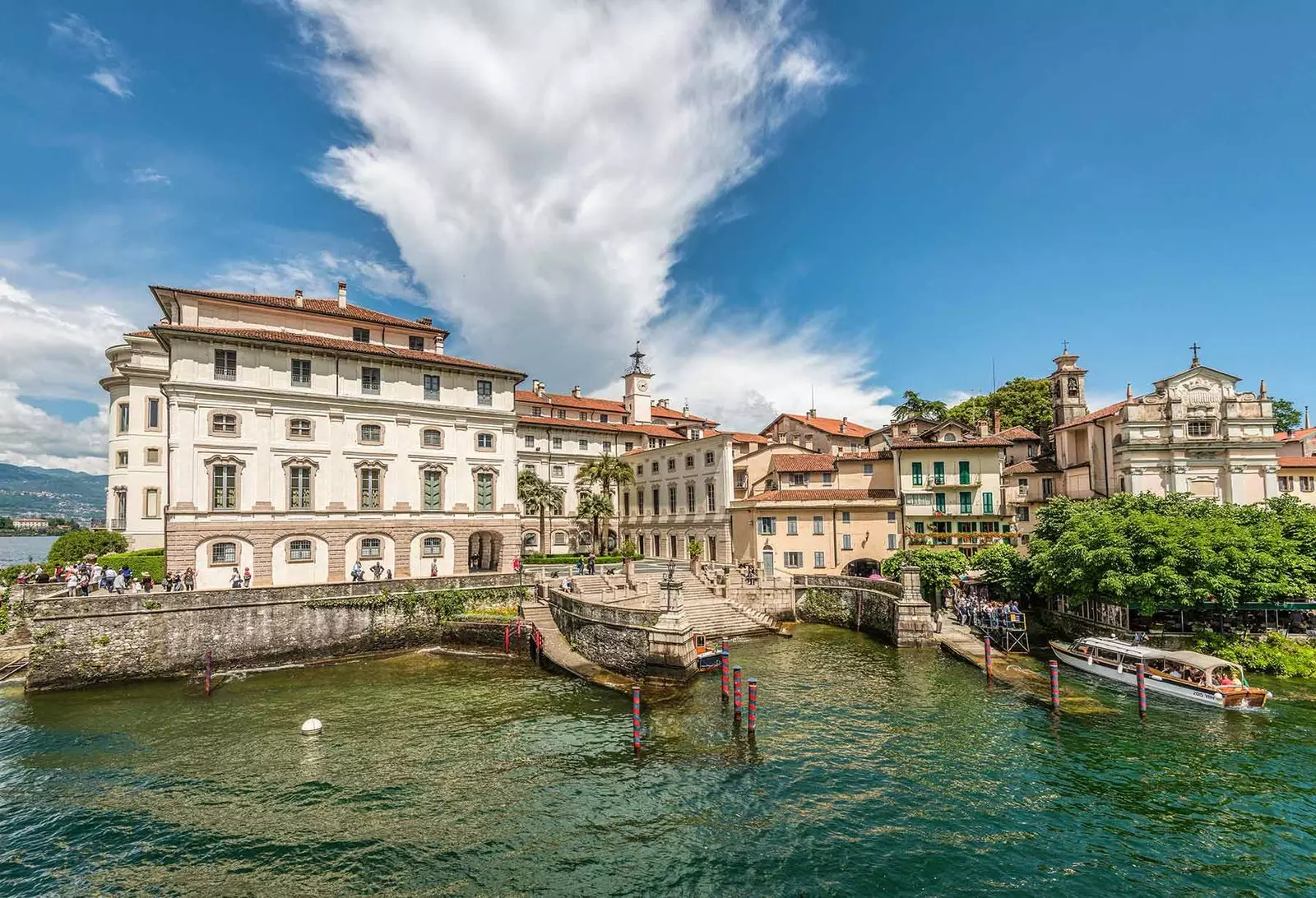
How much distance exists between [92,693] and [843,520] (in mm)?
44827

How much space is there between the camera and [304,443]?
122 ft

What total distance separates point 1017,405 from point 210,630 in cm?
6887

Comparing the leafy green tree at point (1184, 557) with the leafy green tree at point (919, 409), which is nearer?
the leafy green tree at point (1184, 557)

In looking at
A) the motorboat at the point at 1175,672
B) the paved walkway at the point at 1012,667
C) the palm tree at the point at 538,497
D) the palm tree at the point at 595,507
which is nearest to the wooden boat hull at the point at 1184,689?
the motorboat at the point at 1175,672

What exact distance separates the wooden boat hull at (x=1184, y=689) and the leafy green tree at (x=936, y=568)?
1114 centimetres

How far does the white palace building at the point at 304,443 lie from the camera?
34.6 meters

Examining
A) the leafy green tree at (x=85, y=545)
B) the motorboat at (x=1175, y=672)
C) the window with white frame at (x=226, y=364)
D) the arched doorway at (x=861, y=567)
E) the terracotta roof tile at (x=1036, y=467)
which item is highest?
the window with white frame at (x=226, y=364)

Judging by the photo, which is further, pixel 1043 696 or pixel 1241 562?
pixel 1241 562

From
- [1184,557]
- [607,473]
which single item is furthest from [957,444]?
[607,473]

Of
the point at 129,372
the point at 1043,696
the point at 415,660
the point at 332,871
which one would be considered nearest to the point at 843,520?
the point at 1043,696

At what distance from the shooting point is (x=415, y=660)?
108 ft

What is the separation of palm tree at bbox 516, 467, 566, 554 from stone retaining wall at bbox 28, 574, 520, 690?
46.6ft

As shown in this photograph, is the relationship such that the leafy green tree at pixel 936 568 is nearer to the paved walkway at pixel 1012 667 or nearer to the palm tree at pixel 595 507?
the paved walkway at pixel 1012 667

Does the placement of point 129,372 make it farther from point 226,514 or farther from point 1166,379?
point 1166,379
